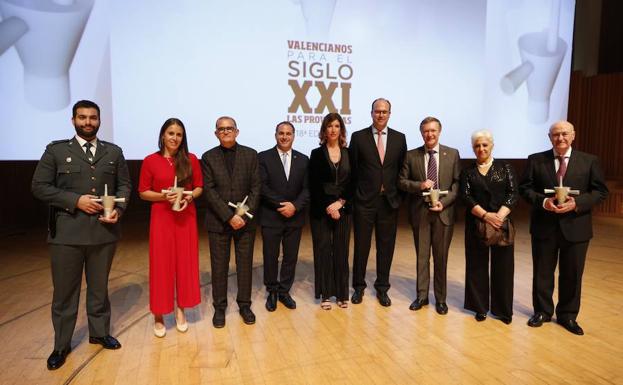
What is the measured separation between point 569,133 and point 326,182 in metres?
1.64

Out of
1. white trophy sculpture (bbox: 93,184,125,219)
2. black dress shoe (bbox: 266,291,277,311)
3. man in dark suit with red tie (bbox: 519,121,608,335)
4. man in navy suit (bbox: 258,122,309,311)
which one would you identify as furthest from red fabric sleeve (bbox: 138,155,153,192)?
man in dark suit with red tie (bbox: 519,121,608,335)

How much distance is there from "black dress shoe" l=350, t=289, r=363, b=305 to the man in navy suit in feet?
1.58

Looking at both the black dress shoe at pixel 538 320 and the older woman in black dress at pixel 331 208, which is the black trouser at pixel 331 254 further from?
the black dress shoe at pixel 538 320

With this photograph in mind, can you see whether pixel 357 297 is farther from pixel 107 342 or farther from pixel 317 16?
pixel 317 16

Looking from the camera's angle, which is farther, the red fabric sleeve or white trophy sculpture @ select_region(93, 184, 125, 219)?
the red fabric sleeve

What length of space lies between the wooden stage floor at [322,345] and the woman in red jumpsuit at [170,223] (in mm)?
309

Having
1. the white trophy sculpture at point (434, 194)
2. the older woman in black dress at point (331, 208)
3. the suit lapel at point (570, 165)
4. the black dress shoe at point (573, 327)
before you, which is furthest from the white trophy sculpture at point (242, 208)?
the black dress shoe at point (573, 327)

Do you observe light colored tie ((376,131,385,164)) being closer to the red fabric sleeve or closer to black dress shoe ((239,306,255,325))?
black dress shoe ((239,306,255,325))

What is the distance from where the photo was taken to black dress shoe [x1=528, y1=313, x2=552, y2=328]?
3.03 metres

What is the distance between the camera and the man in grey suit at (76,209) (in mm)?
2377

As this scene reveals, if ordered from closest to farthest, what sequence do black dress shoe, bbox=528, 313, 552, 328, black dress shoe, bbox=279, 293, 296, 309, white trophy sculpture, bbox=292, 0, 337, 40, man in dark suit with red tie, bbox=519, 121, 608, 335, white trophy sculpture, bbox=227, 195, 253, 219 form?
man in dark suit with red tie, bbox=519, 121, 608, 335, white trophy sculpture, bbox=227, 195, 253, 219, black dress shoe, bbox=528, 313, 552, 328, black dress shoe, bbox=279, 293, 296, 309, white trophy sculpture, bbox=292, 0, 337, 40

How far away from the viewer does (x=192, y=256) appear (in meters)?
2.86

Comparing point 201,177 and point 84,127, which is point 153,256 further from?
point 84,127

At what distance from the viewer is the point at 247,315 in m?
3.13
